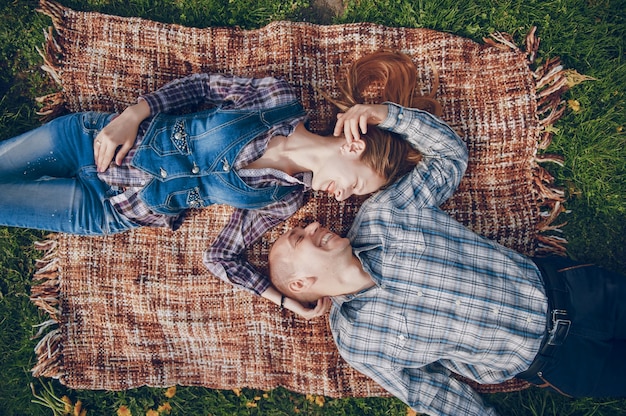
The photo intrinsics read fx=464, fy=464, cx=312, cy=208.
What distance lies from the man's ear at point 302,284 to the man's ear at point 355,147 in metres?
0.80

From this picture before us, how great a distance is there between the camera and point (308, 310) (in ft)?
10.3

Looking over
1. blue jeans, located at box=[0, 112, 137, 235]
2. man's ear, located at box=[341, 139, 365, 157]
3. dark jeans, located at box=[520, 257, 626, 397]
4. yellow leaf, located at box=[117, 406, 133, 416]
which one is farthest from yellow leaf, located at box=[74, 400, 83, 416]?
dark jeans, located at box=[520, 257, 626, 397]

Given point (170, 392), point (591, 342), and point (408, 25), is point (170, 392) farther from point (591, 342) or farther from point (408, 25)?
point (408, 25)

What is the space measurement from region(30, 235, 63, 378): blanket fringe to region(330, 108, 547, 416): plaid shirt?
2.20m

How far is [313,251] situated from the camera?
2.80 metres

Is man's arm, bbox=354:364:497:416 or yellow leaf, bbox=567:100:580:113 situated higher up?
yellow leaf, bbox=567:100:580:113

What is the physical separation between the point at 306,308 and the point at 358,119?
131cm

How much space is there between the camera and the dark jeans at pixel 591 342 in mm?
2967

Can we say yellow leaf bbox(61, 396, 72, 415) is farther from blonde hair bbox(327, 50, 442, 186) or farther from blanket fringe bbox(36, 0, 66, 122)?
blonde hair bbox(327, 50, 442, 186)

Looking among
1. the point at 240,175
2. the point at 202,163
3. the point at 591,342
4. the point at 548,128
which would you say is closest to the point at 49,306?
the point at 202,163

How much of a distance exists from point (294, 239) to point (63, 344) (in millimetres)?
2087

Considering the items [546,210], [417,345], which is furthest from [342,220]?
[546,210]

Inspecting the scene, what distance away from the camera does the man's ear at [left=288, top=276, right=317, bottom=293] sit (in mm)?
2854

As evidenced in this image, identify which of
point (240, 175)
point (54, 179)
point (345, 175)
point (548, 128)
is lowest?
point (54, 179)
